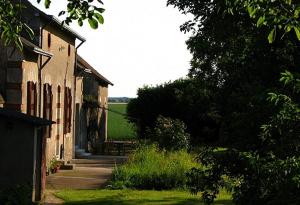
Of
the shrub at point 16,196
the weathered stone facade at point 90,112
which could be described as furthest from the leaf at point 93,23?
the weathered stone facade at point 90,112

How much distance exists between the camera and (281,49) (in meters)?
9.23

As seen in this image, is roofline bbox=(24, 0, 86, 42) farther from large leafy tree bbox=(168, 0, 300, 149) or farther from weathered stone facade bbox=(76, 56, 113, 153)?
large leafy tree bbox=(168, 0, 300, 149)

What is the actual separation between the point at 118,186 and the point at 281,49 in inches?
378

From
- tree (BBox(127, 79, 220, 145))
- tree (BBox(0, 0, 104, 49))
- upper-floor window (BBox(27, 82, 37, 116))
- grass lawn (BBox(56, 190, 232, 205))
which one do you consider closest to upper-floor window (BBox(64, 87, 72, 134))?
upper-floor window (BBox(27, 82, 37, 116))

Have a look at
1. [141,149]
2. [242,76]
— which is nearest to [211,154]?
[242,76]

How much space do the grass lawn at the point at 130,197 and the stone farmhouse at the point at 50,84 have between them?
1.39m

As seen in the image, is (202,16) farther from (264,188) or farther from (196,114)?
(196,114)

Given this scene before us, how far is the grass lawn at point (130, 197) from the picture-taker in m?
14.8

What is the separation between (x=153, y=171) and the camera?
18.5m

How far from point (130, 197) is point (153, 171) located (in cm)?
292

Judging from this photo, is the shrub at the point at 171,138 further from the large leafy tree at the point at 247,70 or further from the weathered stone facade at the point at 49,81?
the large leafy tree at the point at 247,70

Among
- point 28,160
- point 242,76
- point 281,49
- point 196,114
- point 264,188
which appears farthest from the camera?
point 196,114

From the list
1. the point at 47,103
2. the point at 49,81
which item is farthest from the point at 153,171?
the point at 49,81

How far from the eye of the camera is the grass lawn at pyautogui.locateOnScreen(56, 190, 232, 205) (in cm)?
1475
